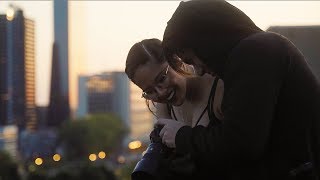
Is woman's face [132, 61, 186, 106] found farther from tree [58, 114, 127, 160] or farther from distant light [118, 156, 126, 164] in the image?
distant light [118, 156, 126, 164]

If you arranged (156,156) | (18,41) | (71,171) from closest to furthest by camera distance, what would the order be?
(156,156), (71,171), (18,41)

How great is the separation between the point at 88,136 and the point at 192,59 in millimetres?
30816

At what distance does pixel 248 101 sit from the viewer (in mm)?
549

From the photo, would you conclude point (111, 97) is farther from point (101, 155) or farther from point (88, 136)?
→ point (88, 136)

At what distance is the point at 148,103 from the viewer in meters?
0.83

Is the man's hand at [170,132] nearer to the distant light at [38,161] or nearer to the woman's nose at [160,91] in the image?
the woman's nose at [160,91]

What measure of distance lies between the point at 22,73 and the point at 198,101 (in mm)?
29783

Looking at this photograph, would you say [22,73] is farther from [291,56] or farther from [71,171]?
[291,56]

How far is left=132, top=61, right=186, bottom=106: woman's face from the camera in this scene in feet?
2.33

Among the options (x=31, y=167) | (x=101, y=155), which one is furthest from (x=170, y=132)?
(x=101, y=155)

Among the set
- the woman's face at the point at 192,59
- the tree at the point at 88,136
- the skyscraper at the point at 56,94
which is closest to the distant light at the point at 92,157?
Result: the tree at the point at 88,136

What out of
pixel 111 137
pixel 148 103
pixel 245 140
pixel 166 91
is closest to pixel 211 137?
pixel 245 140

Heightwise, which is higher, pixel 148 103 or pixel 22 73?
pixel 148 103

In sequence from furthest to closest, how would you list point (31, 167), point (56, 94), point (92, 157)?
point (56, 94), point (92, 157), point (31, 167)
